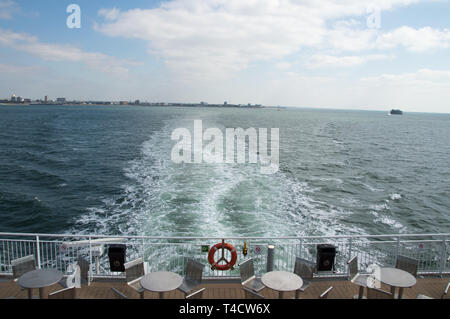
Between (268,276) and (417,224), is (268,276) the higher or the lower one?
the higher one

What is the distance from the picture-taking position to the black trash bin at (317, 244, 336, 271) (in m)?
Result: 8.00

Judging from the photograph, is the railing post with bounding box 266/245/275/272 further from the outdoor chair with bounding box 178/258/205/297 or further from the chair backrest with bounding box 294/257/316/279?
the outdoor chair with bounding box 178/258/205/297

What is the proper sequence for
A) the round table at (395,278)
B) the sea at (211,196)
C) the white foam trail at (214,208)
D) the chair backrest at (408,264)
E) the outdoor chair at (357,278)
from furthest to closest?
the sea at (211,196) → the white foam trail at (214,208) → the chair backrest at (408,264) → the outdoor chair at (357,278) → the round table at (395,278)

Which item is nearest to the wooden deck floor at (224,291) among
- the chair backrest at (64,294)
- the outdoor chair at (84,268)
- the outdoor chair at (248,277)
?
the outdoor chair at (84,268)

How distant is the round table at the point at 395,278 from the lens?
6373mm

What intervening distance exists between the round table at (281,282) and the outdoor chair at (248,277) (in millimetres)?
727

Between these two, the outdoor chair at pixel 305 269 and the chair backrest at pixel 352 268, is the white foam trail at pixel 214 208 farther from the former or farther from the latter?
the chair backrest at pixel 352 268

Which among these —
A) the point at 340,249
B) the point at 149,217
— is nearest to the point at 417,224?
the point at 340,249

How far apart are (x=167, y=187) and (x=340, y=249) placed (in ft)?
40.9

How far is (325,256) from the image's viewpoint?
805cm

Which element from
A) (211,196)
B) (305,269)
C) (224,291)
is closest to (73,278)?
(224,291)

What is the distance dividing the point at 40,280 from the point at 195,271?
3.20 m
